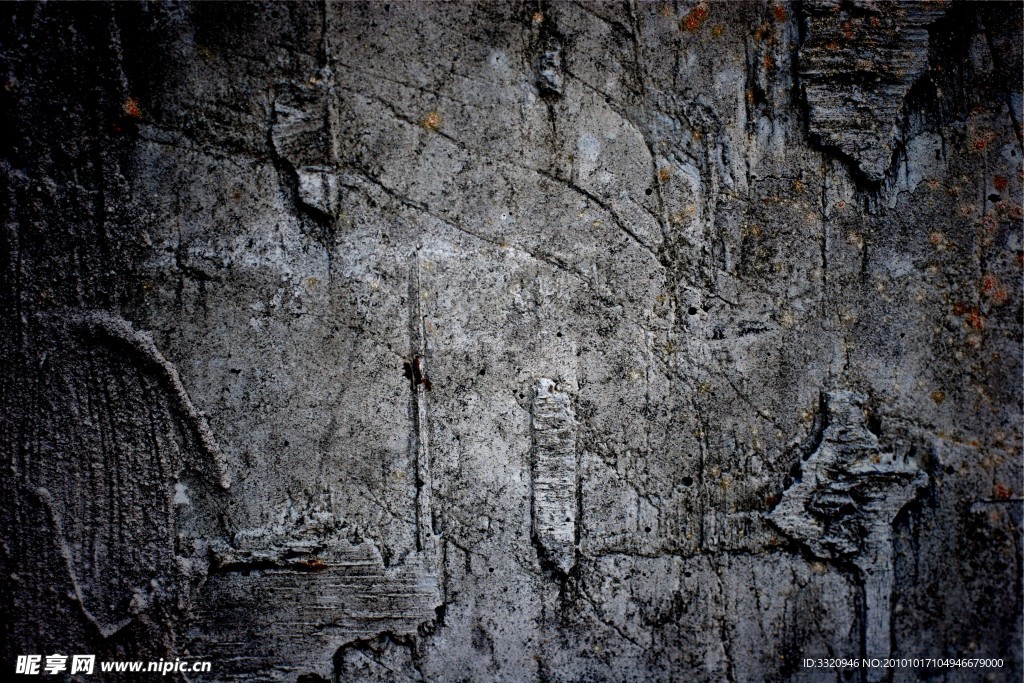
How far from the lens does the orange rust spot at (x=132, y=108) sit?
161 centimetres

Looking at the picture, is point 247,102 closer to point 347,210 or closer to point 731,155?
point 347,210

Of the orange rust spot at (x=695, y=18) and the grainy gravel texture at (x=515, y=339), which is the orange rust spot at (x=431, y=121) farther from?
the orange rust spot at (x=695, y=18)

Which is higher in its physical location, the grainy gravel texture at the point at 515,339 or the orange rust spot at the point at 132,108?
the orange rust spot at the point at 132,108

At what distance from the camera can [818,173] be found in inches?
65.3

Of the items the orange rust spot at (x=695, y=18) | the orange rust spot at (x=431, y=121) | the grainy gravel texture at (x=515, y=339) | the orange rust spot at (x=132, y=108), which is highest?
the orange rust spot at (x=695, y=18)

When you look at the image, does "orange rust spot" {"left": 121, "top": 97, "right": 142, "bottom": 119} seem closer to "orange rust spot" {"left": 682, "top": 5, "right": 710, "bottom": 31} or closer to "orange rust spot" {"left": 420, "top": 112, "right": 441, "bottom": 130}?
"orange rust spot" {"left": 420, "top": 112, "right": 441, "bottom": 130}

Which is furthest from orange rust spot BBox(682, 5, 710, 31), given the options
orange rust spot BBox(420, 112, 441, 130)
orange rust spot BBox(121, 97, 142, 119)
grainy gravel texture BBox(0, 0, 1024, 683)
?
orange rust spot BBox(121, 97, 142, 119)

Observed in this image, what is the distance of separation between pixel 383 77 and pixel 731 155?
889mm

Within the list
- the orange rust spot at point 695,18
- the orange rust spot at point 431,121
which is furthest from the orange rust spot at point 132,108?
the orange rust spot at point 695,18

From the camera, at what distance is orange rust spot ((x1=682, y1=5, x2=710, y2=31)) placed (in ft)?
5.41

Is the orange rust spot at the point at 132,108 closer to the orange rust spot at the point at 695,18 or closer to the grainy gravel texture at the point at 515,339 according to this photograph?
the grainy gravel texture at the point at 515,339

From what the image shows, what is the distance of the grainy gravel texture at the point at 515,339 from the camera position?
5.29 ft

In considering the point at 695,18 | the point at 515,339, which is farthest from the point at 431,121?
the point at 695,18

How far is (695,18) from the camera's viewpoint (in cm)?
165
